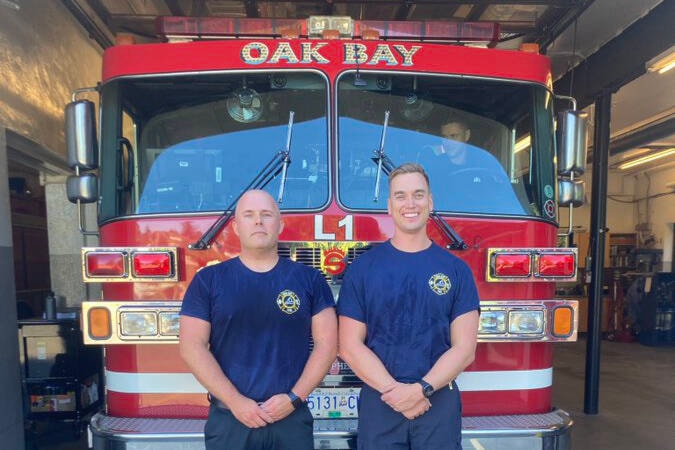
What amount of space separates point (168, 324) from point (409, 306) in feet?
4.13

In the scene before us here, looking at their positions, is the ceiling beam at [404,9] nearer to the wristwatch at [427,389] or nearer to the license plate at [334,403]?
the license plate at [334,403]

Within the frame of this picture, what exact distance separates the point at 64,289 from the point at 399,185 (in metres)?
4.79

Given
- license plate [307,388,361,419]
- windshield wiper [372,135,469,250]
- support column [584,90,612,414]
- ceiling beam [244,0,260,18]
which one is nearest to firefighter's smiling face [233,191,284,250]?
windshield wiper [372,135,469,250]

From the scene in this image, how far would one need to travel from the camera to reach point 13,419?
399cm

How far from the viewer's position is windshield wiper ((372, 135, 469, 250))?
2.50 m

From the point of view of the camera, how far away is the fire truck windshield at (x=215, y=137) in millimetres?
2600

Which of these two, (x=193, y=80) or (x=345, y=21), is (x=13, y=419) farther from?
(x=345, y=21)

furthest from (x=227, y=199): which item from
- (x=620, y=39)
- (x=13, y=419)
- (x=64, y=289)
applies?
(x=620, y=39)

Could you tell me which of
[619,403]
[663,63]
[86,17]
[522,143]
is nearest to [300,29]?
[522,143]

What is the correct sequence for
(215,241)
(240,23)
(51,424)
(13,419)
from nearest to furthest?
(215,241), (240,23), (13,419), (51,424)

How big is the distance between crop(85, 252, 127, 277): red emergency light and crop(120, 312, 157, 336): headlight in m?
0.21

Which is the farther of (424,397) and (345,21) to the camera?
(345,21)

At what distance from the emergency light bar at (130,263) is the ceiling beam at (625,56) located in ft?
11.8

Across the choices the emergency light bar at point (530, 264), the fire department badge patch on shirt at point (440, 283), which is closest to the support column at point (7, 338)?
the fire department badge patch on shirt at point (440, 283)
